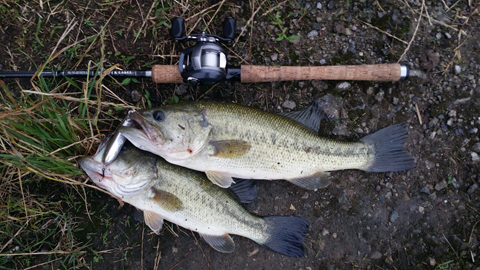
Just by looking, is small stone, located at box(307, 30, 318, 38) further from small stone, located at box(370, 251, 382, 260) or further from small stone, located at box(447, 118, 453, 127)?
small stone, located at box(370, 251, 382, 260)

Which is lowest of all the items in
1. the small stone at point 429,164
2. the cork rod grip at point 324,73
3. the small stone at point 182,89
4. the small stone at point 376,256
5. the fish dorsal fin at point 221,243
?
the small stone at point 376,256

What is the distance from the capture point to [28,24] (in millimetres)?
3426

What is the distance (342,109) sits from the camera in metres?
3.46

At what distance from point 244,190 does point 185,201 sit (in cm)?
66

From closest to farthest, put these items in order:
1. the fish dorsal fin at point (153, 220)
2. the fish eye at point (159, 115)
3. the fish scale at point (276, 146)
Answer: the fish eye at point (159, 115)
the fish scale at point (276, 146)
the fish dorsal fin at point (153, 220)

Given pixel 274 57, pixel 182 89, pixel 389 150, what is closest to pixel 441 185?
pixel 389 150

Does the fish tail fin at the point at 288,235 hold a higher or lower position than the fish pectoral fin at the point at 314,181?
lower

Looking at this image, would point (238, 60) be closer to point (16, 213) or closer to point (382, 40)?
point (382, 40)

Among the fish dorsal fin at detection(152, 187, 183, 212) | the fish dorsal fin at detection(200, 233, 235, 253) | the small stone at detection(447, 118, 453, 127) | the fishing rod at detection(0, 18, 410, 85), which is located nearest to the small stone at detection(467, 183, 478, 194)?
the small stone at detection(447, 118, 453, 127)

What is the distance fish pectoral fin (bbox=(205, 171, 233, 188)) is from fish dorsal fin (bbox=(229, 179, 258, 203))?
1.07 ft

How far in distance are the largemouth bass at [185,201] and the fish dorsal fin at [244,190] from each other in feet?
0.60

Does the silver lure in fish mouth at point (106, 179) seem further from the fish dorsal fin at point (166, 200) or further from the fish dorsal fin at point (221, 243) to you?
the fish dorsal fin at point (221, 243)

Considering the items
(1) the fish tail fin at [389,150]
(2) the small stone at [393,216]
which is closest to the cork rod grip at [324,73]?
(1) the fish tail fin at [389,150]

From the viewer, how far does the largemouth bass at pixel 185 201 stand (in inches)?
112
